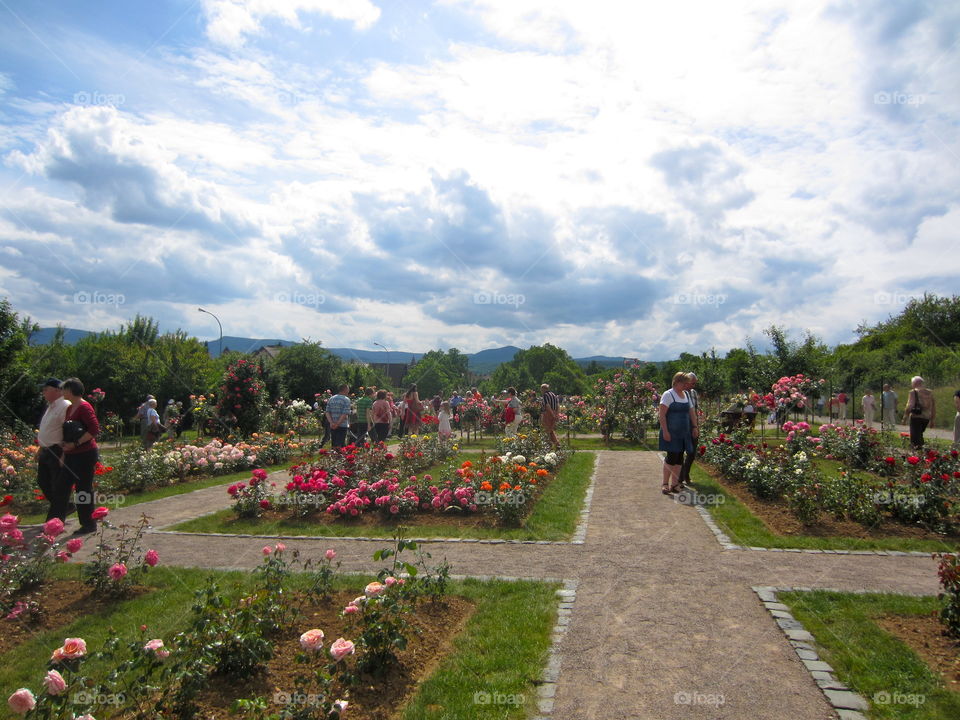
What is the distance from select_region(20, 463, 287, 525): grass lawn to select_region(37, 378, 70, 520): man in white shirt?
1.81 meters

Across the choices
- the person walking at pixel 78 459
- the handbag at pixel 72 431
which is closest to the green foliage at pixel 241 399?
the person walking at pixel 78 459

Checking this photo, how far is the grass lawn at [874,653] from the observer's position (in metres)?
3.41

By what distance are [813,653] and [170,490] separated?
10796 millimetres

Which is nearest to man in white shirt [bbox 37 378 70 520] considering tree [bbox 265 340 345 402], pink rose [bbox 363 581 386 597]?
pink rose [bbox 363 581 386 597]

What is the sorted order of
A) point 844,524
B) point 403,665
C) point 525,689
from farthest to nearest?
1. point 844,524
2. point 403,665
3. point 525,689

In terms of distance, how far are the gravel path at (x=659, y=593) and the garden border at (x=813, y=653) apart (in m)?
0.06

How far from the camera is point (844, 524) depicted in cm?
733

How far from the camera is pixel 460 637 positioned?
14.4 ft

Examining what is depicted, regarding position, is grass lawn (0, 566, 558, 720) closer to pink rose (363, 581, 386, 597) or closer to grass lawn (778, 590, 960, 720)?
pink rose (363, 581, 386, 597)

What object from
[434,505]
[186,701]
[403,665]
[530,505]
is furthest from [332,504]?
[186,701]

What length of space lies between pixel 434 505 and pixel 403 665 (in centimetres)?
436

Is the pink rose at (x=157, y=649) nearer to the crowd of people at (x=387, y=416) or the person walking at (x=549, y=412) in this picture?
the crowd of people at (x=387, y=416)

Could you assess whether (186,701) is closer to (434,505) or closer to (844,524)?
(434,505)

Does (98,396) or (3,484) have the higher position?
(98,396)
